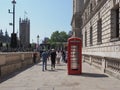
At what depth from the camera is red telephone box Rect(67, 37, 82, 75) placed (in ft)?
71.1

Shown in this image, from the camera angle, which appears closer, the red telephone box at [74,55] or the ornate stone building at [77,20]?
the red telephone box at [74,55]

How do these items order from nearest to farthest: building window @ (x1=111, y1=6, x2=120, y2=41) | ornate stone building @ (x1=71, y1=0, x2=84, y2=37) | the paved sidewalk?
the paved sidewalk
building window @ (x1=111, y1=6, x2=120, y2=41)
ornate stone building @ (x1=71, y1=0, x2=84, y2=37)

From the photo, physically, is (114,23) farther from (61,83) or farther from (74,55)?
(61,83)

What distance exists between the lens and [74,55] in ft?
72.6

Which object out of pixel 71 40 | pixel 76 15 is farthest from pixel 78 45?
pixel 76 15

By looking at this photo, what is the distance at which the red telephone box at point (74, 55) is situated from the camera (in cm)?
2167

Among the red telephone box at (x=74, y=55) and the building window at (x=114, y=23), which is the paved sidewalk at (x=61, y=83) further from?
the building window at (x=114, y=23)

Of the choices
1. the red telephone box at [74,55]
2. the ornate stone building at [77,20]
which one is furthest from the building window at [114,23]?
the ornate stone building at [77,20]

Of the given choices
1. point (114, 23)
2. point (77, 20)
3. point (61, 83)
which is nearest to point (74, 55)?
point (114, 23)

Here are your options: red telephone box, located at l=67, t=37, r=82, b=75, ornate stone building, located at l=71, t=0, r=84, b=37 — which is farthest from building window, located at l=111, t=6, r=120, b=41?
ornate stone building, located at l=71, t=0, r=84, b=37

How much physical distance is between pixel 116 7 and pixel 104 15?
4103 millimetres

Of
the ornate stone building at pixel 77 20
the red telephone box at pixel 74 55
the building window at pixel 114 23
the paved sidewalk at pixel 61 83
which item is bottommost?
the paved sidewalk at pixel 61 83

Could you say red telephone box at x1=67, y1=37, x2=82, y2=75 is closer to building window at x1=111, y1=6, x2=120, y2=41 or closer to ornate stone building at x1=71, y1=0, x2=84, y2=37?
building window at x1=111, y1=6, x2=120, y2=41

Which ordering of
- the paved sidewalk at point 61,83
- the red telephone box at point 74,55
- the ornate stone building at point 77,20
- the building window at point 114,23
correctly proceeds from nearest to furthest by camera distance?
the paved sidewalk at point 61,83
the red telephone box at point 74,55
the building window at point 114,23
the ornate stone building at point 77,20
